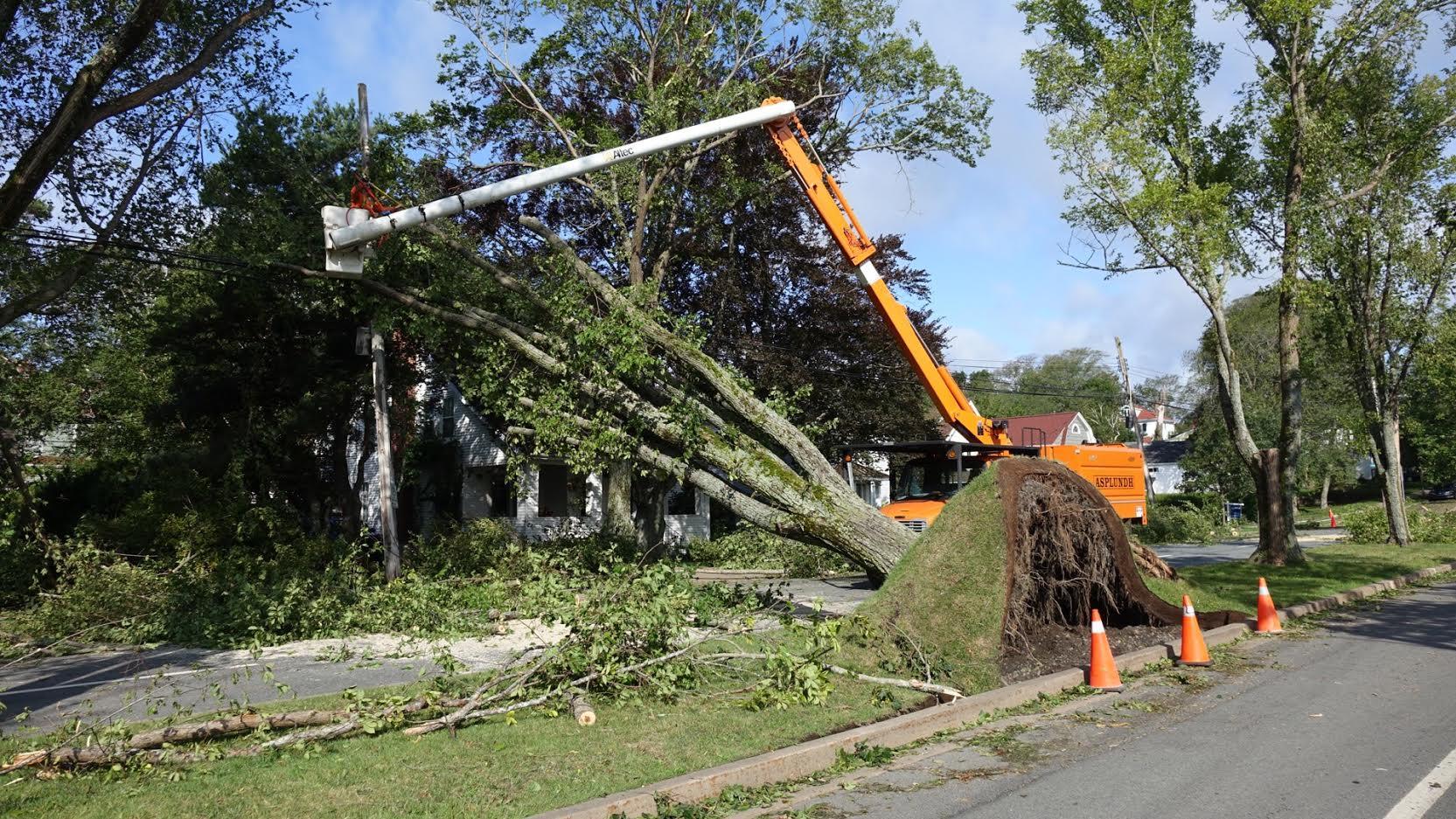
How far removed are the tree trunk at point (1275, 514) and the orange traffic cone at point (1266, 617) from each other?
768 centimetres

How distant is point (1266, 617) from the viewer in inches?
490

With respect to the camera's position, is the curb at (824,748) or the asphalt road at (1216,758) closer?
the curb at (824,748)

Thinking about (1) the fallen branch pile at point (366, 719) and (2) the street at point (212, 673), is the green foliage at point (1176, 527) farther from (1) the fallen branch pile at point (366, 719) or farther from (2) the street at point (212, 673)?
(1) the fallen branch pile at point (366, 719)

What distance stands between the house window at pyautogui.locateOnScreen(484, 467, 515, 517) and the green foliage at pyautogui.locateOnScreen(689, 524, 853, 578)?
8173 mm

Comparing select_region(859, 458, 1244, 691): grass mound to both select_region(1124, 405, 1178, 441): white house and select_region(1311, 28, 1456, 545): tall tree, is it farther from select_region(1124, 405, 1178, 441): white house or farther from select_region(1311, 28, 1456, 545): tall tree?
select_region(1124, 405, 1178, 441): white house

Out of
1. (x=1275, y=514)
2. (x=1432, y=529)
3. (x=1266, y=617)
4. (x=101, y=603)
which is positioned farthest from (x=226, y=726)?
(x=1432, y=529)

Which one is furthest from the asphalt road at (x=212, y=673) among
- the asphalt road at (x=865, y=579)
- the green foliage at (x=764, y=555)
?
the green foliage at (x=764, y=555)

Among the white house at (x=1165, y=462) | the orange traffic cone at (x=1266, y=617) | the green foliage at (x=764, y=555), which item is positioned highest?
the white house at (x=1165, y=462)

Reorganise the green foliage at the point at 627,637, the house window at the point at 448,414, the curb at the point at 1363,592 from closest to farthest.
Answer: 1. the green foliage at the point at 627,637
2. the curb at the point at 1363,592
3. the house window at the point at 448,414

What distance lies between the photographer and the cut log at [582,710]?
275 inches

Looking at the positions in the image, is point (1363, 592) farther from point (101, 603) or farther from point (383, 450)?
point (101, 603)

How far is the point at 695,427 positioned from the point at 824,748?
18.9 ft

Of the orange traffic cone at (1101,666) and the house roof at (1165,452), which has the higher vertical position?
the house roof at (1165,452)

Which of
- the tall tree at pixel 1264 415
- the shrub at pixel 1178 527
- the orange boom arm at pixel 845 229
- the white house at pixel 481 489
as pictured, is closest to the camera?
the orange boom arm at pixel 845 229
